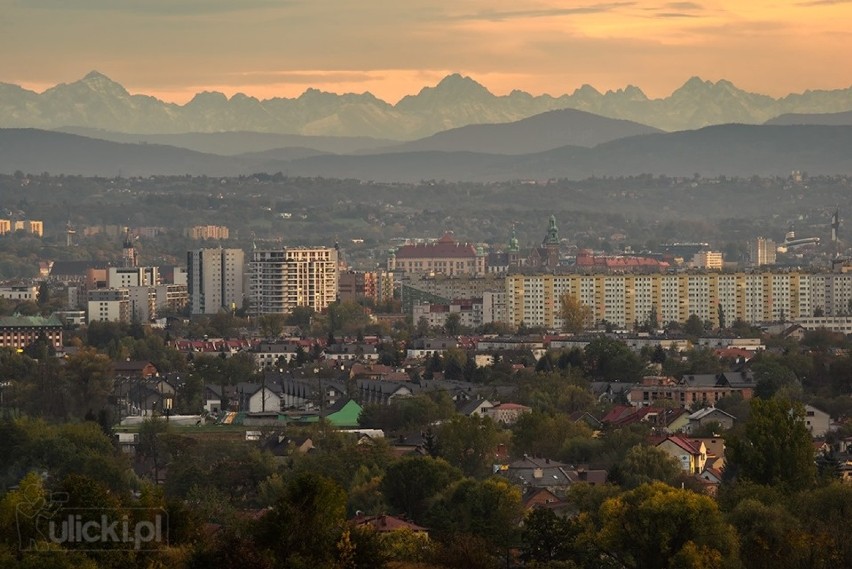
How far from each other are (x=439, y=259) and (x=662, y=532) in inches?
4865

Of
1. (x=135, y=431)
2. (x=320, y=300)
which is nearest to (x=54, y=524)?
(x=135, y=431)

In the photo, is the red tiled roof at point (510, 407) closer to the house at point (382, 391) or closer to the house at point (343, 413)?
the house at point (343, 413)

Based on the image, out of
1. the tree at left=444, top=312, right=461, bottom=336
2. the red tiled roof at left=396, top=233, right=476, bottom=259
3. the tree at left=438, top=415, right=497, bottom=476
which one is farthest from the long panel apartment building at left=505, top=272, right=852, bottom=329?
the tree at left=438, top=415, right=497, bottom=476

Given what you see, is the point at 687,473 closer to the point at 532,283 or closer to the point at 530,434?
the point at 530,434

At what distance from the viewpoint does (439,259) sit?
154000mm

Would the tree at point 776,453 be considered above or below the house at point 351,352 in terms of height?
above

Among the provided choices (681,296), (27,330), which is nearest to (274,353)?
(27,330)

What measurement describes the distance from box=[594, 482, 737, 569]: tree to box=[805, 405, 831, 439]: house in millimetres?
17899

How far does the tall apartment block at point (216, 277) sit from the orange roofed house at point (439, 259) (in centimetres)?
3301

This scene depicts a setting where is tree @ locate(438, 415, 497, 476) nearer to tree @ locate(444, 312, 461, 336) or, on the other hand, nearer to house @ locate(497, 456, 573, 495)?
house @ locate(497, 456, 573, 495)

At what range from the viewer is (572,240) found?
7756 inches

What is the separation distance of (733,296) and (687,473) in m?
60.3

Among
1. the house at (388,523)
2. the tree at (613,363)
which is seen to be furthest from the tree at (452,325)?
the house at (388,523)

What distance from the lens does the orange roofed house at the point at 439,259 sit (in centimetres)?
15138
